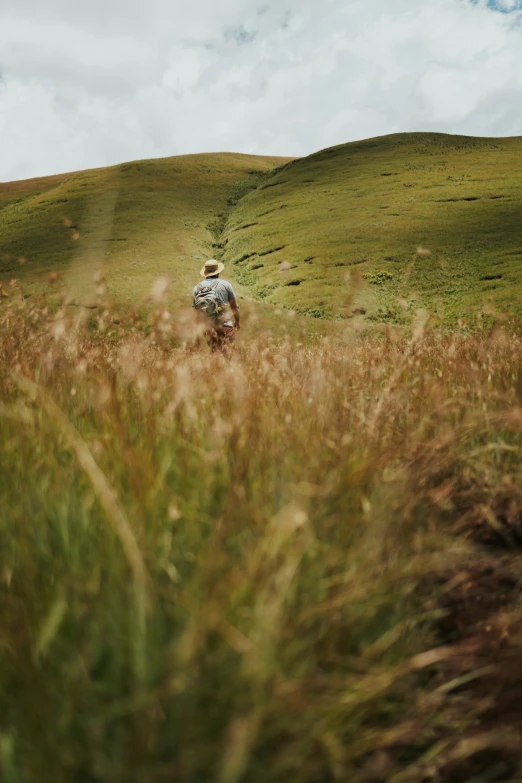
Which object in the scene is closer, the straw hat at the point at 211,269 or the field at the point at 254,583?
the field at the point at 254,583

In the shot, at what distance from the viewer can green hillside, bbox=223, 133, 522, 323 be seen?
27094 mm

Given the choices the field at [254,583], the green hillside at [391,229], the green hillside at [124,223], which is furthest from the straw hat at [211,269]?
the field at [254,583]

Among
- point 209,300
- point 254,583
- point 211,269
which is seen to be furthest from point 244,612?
point 211,269

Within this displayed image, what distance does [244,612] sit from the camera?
1511 mm

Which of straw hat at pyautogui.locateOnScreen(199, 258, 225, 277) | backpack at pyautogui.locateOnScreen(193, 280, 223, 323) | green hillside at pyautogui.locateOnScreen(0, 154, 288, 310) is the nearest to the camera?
backpack at pyautogui.locateOnScreen(193, 280, 223, 323)

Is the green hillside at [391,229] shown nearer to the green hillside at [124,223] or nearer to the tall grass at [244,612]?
the green hillside at [124,223]

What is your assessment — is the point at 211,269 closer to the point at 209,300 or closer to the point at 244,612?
the point at 209,300

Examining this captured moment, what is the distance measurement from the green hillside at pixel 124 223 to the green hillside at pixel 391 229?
411 cm

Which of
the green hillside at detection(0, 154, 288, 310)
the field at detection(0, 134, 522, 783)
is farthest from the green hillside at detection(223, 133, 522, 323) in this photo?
the field at detection(0, 134, 522, 783)

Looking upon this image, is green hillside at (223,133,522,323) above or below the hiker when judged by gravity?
above

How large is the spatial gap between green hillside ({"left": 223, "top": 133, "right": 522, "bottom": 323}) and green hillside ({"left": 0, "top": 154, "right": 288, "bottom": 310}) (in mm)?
4114

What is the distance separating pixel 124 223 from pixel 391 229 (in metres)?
20.7

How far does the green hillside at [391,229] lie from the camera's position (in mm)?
27094

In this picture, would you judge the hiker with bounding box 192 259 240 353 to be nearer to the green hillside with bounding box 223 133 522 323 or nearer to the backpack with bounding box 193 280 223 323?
the backpack with bounding box 193 280 223 323
